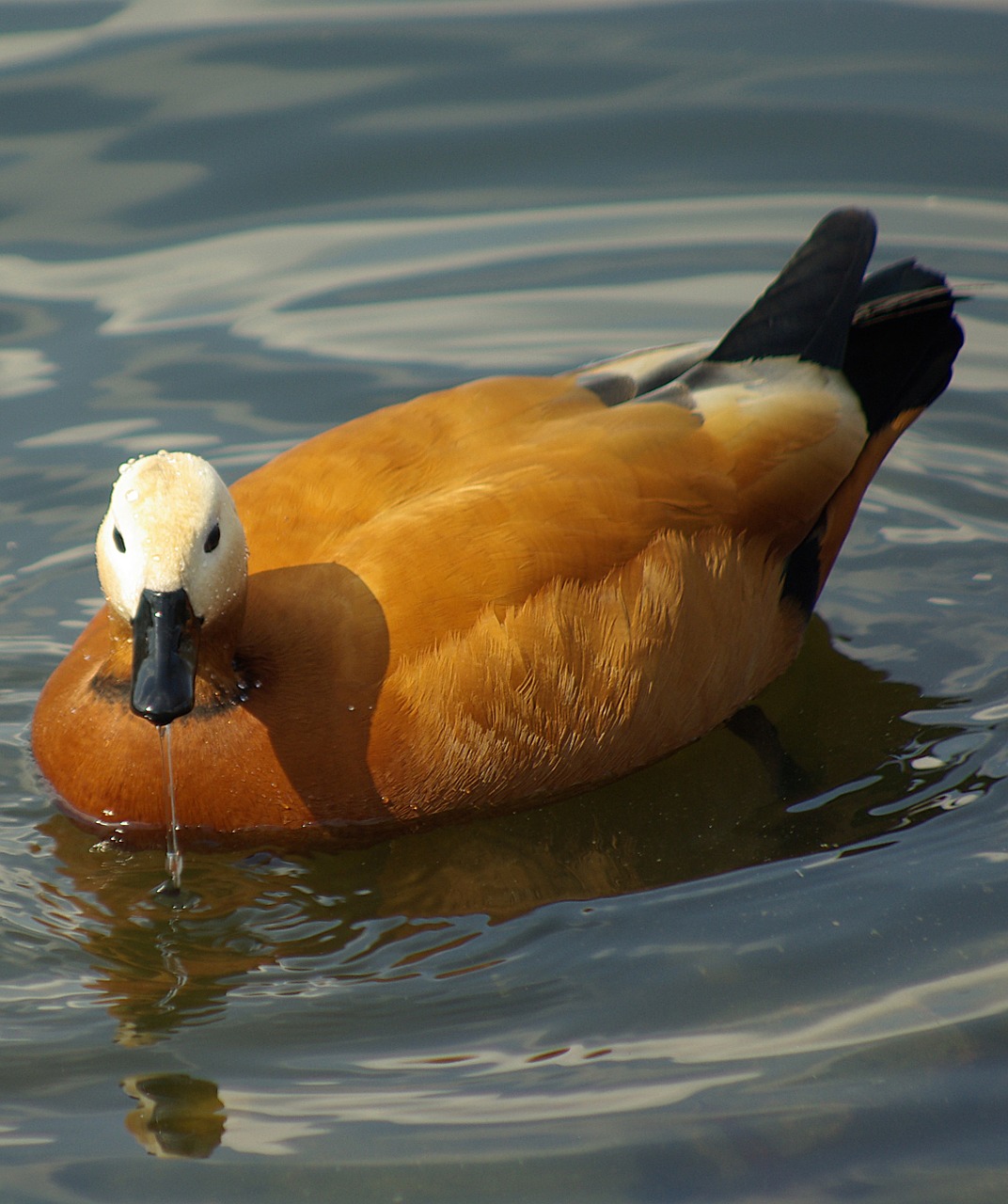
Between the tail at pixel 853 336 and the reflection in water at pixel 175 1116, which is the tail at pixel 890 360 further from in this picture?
the reflection in water at pixel 175 1116

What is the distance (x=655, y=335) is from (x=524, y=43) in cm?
254

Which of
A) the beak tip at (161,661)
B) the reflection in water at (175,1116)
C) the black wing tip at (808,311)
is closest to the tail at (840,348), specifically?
the black wing tip at (808,311)

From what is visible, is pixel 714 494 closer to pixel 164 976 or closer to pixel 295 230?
pixel 164 976

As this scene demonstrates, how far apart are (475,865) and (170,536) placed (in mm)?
1336

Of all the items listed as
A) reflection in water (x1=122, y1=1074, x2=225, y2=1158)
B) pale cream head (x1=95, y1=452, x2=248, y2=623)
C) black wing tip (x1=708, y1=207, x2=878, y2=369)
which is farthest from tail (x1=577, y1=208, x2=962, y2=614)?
reflection in water (x1=122, y1=1074, x2=225, y2=1158)

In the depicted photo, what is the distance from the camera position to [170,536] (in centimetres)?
439

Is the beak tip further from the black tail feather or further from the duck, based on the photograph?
the black tail feather

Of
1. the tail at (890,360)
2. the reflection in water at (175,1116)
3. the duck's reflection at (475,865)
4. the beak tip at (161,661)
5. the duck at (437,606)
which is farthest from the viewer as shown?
the tail at (890,360)

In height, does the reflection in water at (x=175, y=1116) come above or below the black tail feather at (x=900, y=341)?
below

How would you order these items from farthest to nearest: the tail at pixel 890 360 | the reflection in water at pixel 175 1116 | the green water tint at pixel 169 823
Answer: the tail at pixel 890 360 < the green water tint at pixel 169 823 < the reflection in water at pixel 175 1116

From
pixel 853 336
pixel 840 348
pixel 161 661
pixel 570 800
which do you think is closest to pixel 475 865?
pixel 570 800

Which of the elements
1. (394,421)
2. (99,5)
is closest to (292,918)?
(394,421)

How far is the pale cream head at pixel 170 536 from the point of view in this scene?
440 centimetres

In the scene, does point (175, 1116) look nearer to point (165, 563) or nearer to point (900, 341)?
point (165, 563)
